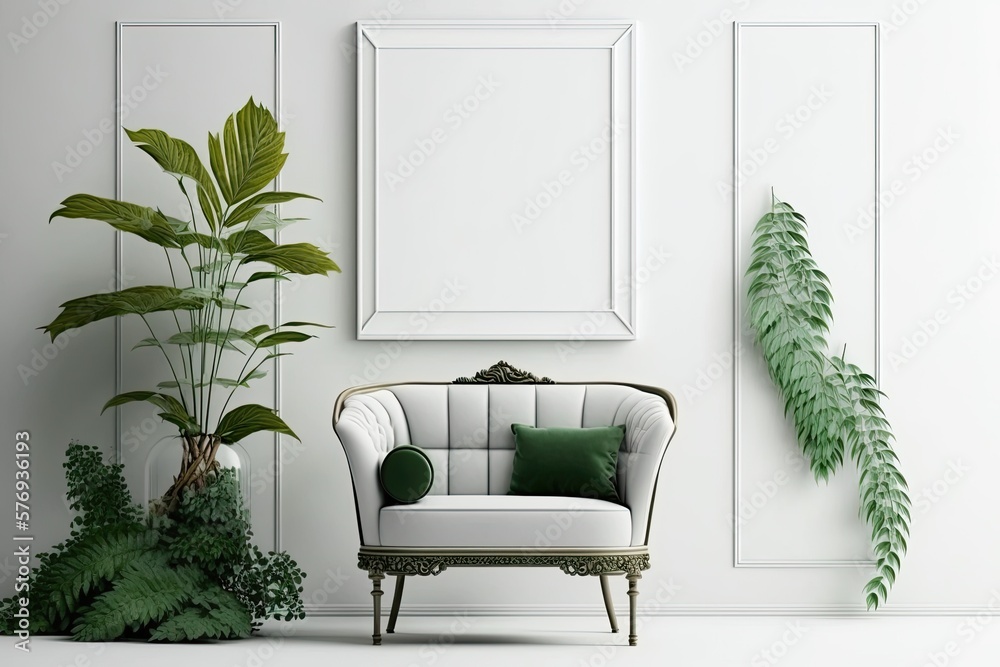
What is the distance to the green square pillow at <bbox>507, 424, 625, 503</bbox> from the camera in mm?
3352

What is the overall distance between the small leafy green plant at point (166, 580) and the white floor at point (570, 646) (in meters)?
0.07

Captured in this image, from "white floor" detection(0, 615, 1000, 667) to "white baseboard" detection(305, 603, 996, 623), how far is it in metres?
0.05

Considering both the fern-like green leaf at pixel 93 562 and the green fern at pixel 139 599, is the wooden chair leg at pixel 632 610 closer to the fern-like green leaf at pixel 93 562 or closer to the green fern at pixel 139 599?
the green fern at pixel 139 599

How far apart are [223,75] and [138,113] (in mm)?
391

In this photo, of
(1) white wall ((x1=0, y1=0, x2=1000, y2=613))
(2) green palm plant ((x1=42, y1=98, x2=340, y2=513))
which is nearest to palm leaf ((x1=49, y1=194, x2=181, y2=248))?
(2) green palm plant ((x1=42, y1=98, x2=340, y2=513))

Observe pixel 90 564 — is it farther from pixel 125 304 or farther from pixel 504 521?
pixel 504 521

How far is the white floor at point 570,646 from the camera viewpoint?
9.95ft

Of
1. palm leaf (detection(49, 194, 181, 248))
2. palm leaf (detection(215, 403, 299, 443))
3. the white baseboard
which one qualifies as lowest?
the white baseboard

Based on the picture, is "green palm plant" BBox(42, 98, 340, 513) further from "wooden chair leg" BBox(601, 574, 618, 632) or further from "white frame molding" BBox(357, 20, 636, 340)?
"wooden chair leg" BBox(601, 574, 618, 632)

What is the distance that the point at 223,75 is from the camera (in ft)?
12.8

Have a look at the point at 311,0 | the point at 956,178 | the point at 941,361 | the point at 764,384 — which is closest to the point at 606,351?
the point at 764,384

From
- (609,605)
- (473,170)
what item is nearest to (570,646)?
(609,605)

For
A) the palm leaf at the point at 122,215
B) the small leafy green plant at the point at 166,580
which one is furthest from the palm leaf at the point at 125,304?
the small leafy green plant at the point at 166,580

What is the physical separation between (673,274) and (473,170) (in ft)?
3.12
